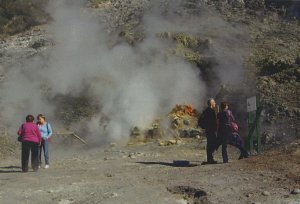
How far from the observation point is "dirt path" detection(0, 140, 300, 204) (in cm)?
725

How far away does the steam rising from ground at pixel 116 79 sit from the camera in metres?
16.6

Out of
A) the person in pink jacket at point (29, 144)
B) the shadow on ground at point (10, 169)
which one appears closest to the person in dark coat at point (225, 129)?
the person in pink jacket at point (29, 144)

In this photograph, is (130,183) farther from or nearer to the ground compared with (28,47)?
nearer to the ground

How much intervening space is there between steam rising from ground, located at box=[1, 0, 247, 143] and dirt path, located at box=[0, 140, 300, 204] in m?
5.41

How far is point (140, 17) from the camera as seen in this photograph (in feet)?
83.7

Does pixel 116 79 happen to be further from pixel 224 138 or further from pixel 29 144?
pixel 224 138

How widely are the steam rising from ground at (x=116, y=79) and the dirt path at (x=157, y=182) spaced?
5.41 metres

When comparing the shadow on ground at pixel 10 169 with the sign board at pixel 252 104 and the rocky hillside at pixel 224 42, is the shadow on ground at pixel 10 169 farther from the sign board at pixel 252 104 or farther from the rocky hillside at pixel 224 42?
the rocky hillside at pixel 224 42

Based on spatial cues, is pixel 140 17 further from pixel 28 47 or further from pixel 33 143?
pixel 33 143

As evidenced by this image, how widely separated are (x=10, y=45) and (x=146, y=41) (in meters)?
8.90

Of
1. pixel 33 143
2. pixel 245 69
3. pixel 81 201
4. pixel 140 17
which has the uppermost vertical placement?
pixel 140 17

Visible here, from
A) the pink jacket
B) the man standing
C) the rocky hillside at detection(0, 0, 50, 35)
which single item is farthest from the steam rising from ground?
the rocky hillside at detection(0, 0, 50, 35)

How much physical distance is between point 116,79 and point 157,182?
34.5ft

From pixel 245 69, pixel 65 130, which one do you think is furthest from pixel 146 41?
pixel 65 130
